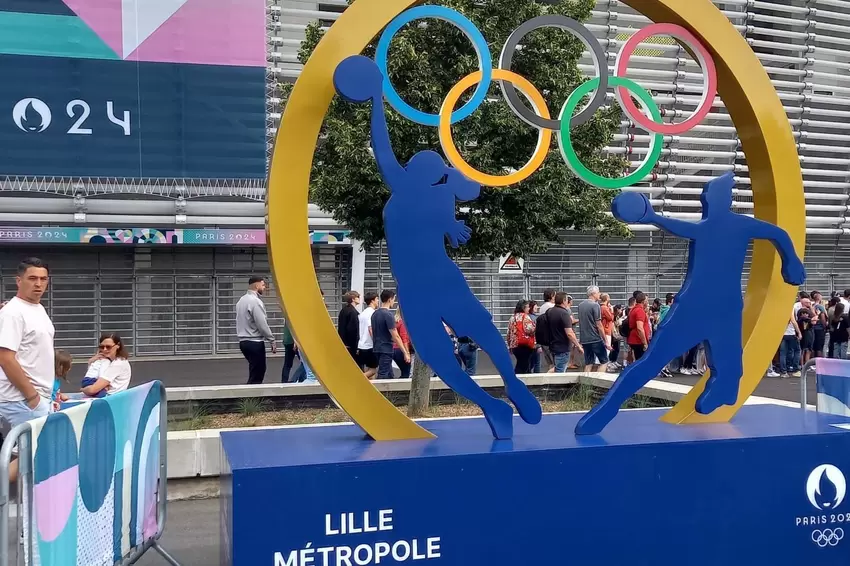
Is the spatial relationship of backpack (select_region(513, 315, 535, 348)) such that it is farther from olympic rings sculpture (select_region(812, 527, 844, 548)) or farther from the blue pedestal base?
olympic rings sculpture (select_region(812, 527, 844, 548))

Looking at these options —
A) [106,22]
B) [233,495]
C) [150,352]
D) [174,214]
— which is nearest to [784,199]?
[233,495]

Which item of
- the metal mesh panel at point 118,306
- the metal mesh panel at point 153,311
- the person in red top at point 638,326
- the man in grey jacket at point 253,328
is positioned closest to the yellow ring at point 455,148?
the man in grey jacket at point 253,328

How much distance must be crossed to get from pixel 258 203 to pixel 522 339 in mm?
9327

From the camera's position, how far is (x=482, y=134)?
857cm

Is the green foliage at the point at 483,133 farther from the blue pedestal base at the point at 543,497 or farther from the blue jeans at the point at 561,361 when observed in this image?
the blue pedestal base at the point at 543,497

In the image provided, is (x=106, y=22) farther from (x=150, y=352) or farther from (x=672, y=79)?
(x=672, y=79)

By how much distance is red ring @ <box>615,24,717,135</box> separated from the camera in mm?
5188

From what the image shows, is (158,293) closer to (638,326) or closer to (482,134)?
(638,326)

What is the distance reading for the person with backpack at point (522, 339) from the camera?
39.2ft

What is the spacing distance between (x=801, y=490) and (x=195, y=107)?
8.68 m

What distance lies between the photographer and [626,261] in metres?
22.9

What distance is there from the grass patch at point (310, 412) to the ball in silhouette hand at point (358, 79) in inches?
183

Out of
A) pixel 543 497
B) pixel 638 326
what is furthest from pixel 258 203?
pixel 543 497

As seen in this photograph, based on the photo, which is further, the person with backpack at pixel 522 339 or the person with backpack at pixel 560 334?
the person with backpack at pixel 522 339
